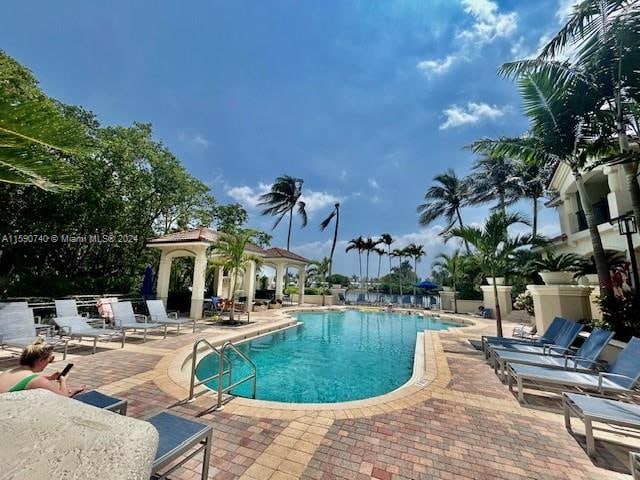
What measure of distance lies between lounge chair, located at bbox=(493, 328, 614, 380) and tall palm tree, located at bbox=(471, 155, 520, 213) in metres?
22.2

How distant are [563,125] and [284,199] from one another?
28432mm

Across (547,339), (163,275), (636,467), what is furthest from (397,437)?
(163,275)

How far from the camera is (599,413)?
130 inches

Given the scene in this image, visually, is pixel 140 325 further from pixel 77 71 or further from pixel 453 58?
pixel 453 58

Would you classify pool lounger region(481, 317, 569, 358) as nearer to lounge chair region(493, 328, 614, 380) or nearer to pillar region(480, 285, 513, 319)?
lounge chair region(493, 328, 614, 380)

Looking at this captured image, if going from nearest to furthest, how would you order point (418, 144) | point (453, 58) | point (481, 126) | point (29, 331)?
1. point (29, 331)
2. point (453, 58)
3. point (481, 126)
4. point (418, 144)

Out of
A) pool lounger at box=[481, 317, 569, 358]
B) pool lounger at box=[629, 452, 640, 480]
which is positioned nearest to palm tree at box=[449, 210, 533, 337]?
pool lounger at box=[481, 317, 569, 358]

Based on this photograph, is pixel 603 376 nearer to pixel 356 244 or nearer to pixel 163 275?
pixel 163 275

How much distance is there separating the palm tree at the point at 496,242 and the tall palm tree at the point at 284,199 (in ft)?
83.2

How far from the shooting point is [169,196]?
17.5m

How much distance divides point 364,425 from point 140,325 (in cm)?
765

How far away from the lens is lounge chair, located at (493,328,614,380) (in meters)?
5.18

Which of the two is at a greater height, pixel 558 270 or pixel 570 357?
pixel 558 270

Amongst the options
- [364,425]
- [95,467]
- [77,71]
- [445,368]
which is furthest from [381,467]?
[77,71]
